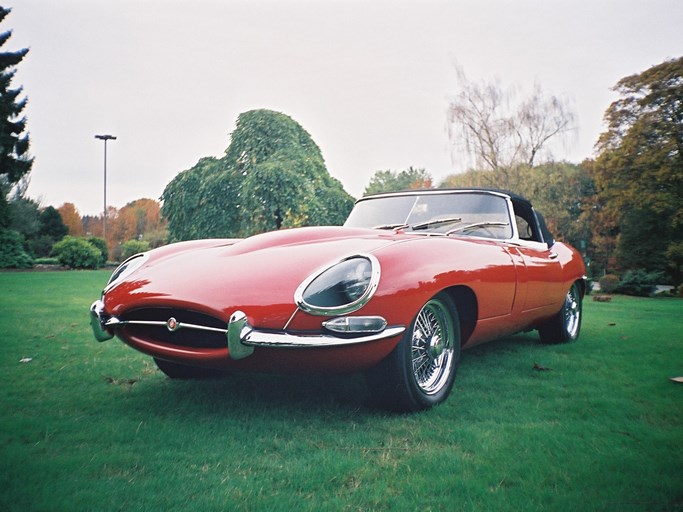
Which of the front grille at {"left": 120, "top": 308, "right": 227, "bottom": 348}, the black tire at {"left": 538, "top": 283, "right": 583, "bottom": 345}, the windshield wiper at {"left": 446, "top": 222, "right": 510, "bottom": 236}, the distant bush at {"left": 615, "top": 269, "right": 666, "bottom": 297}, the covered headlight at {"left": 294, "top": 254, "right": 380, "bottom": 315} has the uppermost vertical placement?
the windshield wiper at {"left": 446, "top": 222, "right": 510, "bottom": 236}

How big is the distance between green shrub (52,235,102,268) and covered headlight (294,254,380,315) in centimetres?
2766

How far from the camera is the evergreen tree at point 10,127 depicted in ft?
90.0

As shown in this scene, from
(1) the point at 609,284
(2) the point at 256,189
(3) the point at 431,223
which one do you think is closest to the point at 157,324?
(3) the point at 431,223

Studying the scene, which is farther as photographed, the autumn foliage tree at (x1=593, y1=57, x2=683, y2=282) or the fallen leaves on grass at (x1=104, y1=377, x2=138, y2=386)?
the autumn foliage tree at (x1=593, y1=57, x2=683, y2=282)

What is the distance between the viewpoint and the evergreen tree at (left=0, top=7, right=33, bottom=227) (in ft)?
90.0

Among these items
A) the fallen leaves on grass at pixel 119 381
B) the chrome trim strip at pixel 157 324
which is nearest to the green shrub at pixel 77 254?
the fallen leaves on grass at pixel 119 381

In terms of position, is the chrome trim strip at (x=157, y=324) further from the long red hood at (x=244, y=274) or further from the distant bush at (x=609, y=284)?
the distant bush at (x=609, y=284)

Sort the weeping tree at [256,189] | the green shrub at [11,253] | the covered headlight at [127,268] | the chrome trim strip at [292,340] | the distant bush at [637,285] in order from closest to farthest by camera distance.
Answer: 1. the chrome trim strip at [292,340]
2. the covered headlight at [127,268]
3. the distant bush at [637,285]
4. the weeping tree at [256,189]
5. the green shrub at [11,253]

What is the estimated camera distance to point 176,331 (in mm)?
2666

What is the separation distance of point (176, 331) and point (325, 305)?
77 centimetres

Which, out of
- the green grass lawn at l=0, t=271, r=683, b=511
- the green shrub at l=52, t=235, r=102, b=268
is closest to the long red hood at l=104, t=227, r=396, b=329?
the green grass lawn at l=0, t=271, r=683, b=511

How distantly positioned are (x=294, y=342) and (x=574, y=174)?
3997cm

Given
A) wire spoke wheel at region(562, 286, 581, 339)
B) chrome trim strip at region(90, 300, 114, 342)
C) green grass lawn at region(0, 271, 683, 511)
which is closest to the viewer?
green grass lawn at region(0, 271, 683, 511)

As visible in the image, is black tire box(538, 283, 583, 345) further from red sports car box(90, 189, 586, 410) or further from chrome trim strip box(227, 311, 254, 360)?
chrome trim strip box(227, 311, 254, 360)
